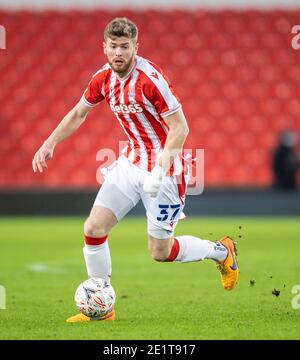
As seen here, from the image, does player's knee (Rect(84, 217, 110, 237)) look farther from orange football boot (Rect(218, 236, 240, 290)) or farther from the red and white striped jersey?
orange football boot (Rect(218, 236, 240, 290))

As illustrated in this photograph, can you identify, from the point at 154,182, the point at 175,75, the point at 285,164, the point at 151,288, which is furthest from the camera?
the point at 175,75

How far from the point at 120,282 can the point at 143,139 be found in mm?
2254

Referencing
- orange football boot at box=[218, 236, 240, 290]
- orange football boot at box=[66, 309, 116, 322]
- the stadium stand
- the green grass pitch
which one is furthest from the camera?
the stadium stand

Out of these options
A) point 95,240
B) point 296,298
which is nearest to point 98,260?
point 95,240

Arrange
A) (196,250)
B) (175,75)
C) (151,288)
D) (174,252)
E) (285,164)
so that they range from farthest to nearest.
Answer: (175,75) < (285,164) < (151,288) < (196,250) < (174,252)

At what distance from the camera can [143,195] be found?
6.02m

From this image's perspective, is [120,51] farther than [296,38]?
No

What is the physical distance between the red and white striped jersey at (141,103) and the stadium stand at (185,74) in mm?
9741

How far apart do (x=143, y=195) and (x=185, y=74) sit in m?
10.5

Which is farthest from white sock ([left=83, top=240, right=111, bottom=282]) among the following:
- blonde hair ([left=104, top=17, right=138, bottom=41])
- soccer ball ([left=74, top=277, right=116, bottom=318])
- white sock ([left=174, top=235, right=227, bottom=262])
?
blonde hair ([left=104, top=17, right=138, bottom=41])

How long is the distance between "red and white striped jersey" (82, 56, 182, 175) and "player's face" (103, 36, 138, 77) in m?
0.14

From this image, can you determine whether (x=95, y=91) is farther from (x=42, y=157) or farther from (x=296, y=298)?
(x=296, y=298)

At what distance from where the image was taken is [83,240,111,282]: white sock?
5828mm

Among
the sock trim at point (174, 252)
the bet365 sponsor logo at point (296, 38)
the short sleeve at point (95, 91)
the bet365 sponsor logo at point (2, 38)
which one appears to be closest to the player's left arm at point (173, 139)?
the short sleeve at point (95, 91)
